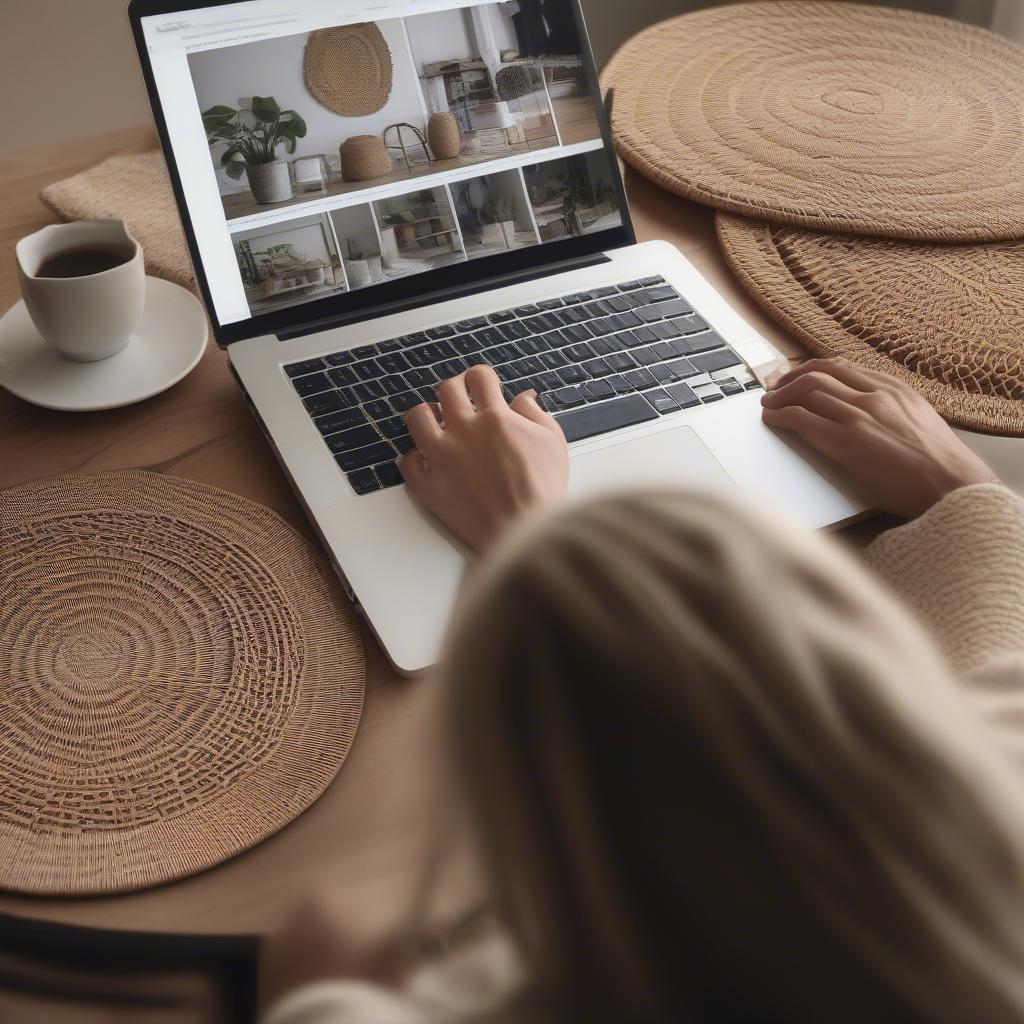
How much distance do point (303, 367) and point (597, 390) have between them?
0.21 metres

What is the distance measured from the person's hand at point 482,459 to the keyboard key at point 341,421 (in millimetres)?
41

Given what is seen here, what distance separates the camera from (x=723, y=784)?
0.27 m

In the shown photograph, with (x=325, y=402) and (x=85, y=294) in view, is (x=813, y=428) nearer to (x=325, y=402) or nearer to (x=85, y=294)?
(x=325, y=402)

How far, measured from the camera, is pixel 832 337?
2.73 ft

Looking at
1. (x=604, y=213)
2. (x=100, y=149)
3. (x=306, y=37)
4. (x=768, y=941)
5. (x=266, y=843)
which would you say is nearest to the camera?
(x=768, y=941)

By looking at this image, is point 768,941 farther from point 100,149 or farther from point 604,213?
point 100,149

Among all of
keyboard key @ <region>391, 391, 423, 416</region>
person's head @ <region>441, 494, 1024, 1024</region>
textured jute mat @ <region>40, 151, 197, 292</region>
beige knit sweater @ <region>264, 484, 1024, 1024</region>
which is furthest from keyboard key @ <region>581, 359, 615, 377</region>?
person's head @ <region>441, 494, 1024, 1024</region>

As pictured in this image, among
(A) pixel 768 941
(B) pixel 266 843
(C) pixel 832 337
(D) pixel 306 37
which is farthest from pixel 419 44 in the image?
(A) pixel 768 941

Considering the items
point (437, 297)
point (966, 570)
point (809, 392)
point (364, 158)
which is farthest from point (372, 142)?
point (966, 570)

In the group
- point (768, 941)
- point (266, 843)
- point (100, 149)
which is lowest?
point (266, 843)

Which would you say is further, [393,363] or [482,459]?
[393,363]

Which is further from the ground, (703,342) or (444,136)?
(444,136)

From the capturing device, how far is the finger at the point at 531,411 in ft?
2.31

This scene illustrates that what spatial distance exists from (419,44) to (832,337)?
381mm
